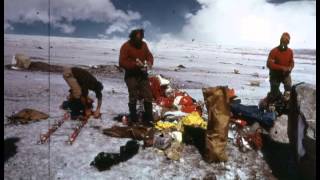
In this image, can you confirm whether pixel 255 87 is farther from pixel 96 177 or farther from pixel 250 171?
pixel 96 177

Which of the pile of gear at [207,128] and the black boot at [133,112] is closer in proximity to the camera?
the pile of gear at [207,128]

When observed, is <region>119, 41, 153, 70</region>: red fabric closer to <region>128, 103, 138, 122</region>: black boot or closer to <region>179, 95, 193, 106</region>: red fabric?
<region>128, 103, 138, 122</region>: black boot

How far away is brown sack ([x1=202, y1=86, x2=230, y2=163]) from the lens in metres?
5.96

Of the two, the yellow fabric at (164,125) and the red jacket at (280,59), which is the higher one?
the red jacket at (280,59)

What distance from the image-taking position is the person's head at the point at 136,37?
7.34 metres

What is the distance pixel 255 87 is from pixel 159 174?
9.72 metres

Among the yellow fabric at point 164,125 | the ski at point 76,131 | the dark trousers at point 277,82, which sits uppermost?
the dark trousers at point 277,82

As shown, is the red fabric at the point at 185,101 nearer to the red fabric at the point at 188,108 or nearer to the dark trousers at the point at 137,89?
the red fabric at the point at 188,108

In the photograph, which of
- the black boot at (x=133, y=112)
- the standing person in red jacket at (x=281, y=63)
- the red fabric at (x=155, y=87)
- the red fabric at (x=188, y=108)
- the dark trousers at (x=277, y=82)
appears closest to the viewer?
the black boot at (x=133, y=112)

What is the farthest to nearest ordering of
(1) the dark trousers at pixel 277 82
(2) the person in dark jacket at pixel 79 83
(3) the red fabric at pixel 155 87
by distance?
(3) the red fabric at pixel 155 87, (1) the dark trousers at pixel 277 82, (2) the person in dark jacket at pixel 79 83

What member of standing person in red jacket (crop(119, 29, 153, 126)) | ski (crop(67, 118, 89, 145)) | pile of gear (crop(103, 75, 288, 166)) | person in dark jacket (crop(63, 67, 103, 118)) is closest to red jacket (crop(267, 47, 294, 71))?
pile of gear (crop(103, 75, 288, 166))

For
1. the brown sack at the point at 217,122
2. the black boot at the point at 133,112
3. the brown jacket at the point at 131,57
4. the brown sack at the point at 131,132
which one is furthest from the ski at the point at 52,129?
the brown sack at the point at 217,122

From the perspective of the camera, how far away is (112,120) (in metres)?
8.10

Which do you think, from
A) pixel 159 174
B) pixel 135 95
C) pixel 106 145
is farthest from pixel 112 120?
pixel 159 174
